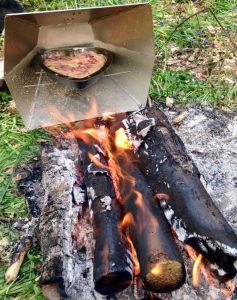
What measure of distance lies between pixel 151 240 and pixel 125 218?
0.29 m

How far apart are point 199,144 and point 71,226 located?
4.40 ft

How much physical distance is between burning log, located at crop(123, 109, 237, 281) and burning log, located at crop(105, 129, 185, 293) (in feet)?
0.23

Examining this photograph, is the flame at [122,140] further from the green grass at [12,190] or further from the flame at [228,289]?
the flame at [228,289]

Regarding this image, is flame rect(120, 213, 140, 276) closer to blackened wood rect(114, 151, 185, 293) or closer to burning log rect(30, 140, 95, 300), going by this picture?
blackened wood rect(114, 151, 185, 293)

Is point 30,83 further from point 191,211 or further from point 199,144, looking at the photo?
point 191,211

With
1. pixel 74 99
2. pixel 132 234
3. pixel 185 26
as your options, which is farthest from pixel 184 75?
pixel 132 234

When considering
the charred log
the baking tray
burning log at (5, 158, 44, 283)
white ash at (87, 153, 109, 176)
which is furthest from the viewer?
the charred log

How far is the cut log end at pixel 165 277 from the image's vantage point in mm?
1858

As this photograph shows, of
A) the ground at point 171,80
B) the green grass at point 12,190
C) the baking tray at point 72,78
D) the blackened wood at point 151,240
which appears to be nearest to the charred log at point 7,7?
the ground at point 171,80

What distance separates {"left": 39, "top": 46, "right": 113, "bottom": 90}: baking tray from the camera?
3100 millimetres

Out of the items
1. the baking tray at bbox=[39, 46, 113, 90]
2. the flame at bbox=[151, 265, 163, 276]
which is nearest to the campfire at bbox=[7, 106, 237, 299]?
Result: the flame at bbox=[151, 265, 163, 276]

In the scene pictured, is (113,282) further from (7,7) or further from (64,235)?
(7,7)

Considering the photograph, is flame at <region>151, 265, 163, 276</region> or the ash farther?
the ash

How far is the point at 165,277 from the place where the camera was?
1886 millimetres
